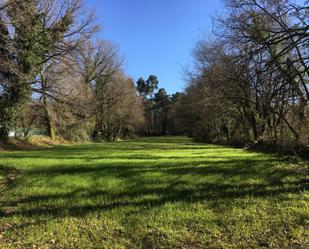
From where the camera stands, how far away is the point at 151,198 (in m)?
7.69

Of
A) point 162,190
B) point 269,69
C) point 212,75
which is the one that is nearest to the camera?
point 162,190

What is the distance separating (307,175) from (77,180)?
21.8 ft

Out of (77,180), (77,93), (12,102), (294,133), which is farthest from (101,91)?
(77,180)

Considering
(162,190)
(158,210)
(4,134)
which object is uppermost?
(4,134)

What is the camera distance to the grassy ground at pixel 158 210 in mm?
5527

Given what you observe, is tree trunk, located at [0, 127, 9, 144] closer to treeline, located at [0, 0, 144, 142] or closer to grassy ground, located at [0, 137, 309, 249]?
treeline, located at [0, 0, 144, 142]

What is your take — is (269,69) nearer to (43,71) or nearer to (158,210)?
(158,210)

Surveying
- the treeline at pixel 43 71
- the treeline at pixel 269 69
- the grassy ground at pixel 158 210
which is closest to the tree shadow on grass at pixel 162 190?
the grassy ground at pixel 158 210

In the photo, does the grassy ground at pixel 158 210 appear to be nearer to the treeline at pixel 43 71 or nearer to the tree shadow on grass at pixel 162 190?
the tree shadow on grass at pixel 162 190

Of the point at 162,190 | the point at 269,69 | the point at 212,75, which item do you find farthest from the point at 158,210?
the point at 212,75

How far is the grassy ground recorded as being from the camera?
553cm

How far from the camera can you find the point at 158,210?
681 centimetres

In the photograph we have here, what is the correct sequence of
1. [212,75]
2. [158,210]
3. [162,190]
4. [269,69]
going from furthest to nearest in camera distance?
1. [212,75]
2. [269,69]
3. [162,190]
4. [158,210]

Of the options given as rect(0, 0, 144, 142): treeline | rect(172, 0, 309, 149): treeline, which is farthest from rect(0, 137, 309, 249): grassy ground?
rect(0, 0, 144, 142): treeline
